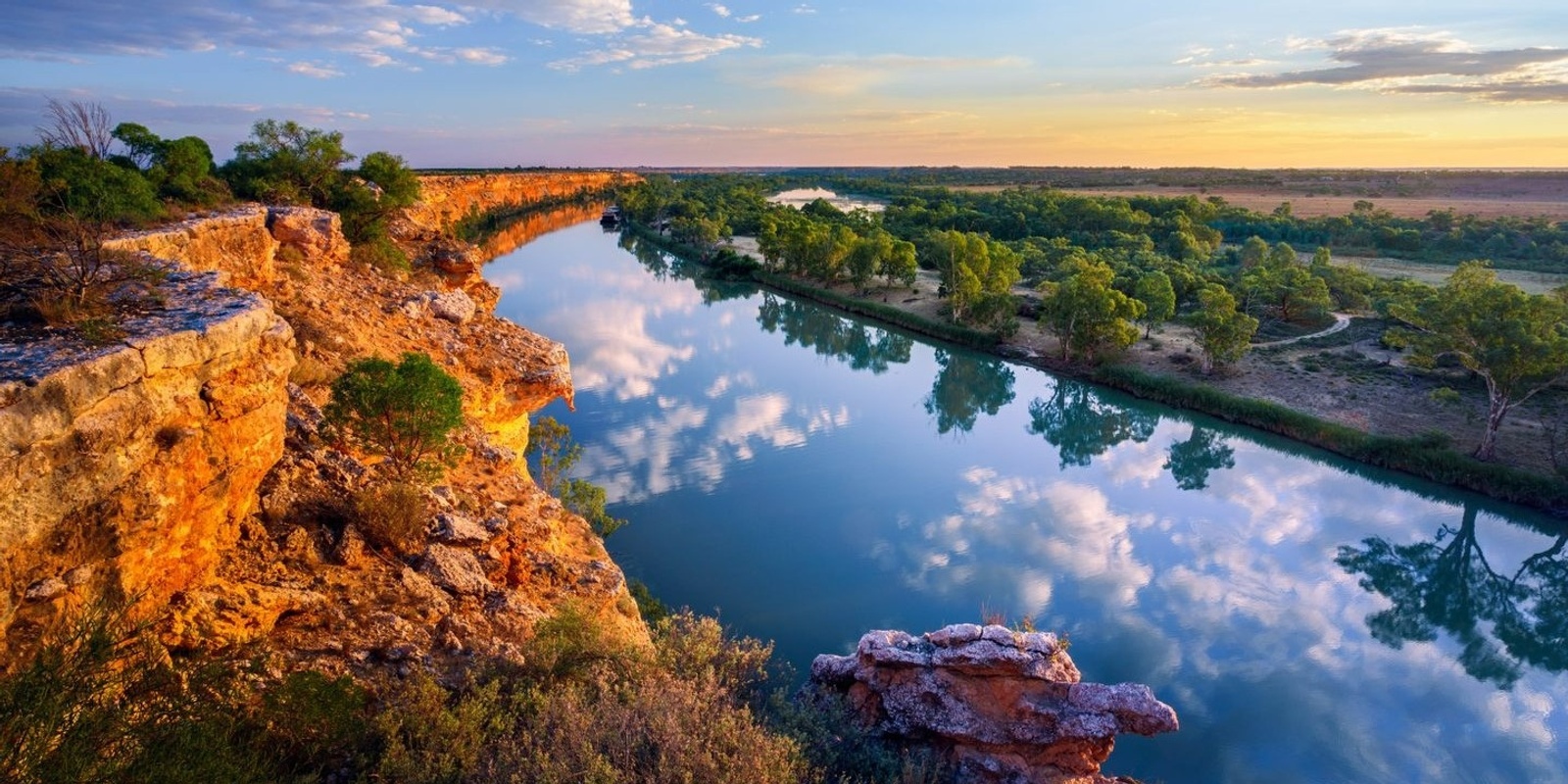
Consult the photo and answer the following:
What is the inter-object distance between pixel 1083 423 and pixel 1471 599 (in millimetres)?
11511

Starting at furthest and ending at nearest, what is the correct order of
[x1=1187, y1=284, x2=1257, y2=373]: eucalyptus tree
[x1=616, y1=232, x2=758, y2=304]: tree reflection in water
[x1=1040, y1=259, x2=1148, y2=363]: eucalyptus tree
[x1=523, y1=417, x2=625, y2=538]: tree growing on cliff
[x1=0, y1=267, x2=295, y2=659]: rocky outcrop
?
[x1=616, y1=232, x2=758, y2=304]: tree reflection in water < [x1=1040, y1=259, x2=1148, y2=363]: eucalyptus tree < [x1=1187, y1=284, x2=1257, y2=373]: eucalyptus tree < [x1=523, y1=417, x2=625, y2=538]: tree growing on cliff < [x1=0, y1=267, x2=295, y2=659]: rocky outcrop

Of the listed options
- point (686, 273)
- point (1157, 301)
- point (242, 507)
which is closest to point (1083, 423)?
point (1157, 301)

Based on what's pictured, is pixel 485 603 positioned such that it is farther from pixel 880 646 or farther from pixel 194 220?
pixel 194 220

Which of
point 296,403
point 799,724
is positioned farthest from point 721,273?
point 799,724

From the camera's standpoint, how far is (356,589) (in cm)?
822

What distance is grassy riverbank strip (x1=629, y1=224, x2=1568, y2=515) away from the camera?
64.7 ft

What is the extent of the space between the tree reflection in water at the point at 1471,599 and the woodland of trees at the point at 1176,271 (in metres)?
4.22

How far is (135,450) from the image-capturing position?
5938mm

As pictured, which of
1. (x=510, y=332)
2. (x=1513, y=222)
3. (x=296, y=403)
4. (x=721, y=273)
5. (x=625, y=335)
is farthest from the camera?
(x=1513, y=222)

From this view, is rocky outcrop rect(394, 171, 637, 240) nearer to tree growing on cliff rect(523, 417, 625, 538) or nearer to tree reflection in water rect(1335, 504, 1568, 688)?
tree growing on cliff rect(523, 417, 625, 538)

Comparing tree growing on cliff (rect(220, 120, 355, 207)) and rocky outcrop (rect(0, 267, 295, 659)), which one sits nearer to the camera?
rocky outcrop (rect(0, 267, 295, 659))

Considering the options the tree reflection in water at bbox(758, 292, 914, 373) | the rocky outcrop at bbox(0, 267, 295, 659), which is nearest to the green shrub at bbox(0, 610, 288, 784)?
the rocky outcrop at bbox(0, 267, 295, 659)

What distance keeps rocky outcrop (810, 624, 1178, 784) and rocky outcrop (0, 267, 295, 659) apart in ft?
22.1

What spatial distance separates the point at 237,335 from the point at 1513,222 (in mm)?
81009
